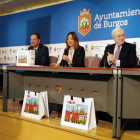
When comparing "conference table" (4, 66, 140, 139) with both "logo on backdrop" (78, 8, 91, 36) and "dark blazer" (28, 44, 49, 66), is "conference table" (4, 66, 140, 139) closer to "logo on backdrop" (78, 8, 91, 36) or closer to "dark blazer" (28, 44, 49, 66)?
"dark blazer" (28, 44, 49, 66)

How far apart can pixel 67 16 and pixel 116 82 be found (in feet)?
9.87

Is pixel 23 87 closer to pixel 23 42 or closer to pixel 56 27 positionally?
pixel 56 27

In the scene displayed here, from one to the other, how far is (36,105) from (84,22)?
2.44 metres

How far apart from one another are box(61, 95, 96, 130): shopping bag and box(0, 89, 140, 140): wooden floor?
69 millimetres

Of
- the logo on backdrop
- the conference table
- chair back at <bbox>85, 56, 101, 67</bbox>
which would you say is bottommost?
the conference table

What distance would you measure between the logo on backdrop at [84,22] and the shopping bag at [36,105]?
220 centimetres

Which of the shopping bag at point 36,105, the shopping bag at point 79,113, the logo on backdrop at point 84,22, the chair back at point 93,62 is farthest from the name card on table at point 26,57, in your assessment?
the logo on backdrop at point 84,22

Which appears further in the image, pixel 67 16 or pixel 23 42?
pixel 23 42

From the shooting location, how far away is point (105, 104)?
1.88m

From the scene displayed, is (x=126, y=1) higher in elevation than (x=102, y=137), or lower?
higher

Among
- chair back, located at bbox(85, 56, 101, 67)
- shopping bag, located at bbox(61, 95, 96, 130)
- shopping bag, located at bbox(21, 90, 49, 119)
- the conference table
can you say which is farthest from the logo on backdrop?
shopping bag, located at bbox(61, 95, 96, 130)

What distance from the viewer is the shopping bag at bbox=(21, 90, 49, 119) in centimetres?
209

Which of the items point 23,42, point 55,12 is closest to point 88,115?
point 55,12

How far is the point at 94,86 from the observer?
6.43ft
